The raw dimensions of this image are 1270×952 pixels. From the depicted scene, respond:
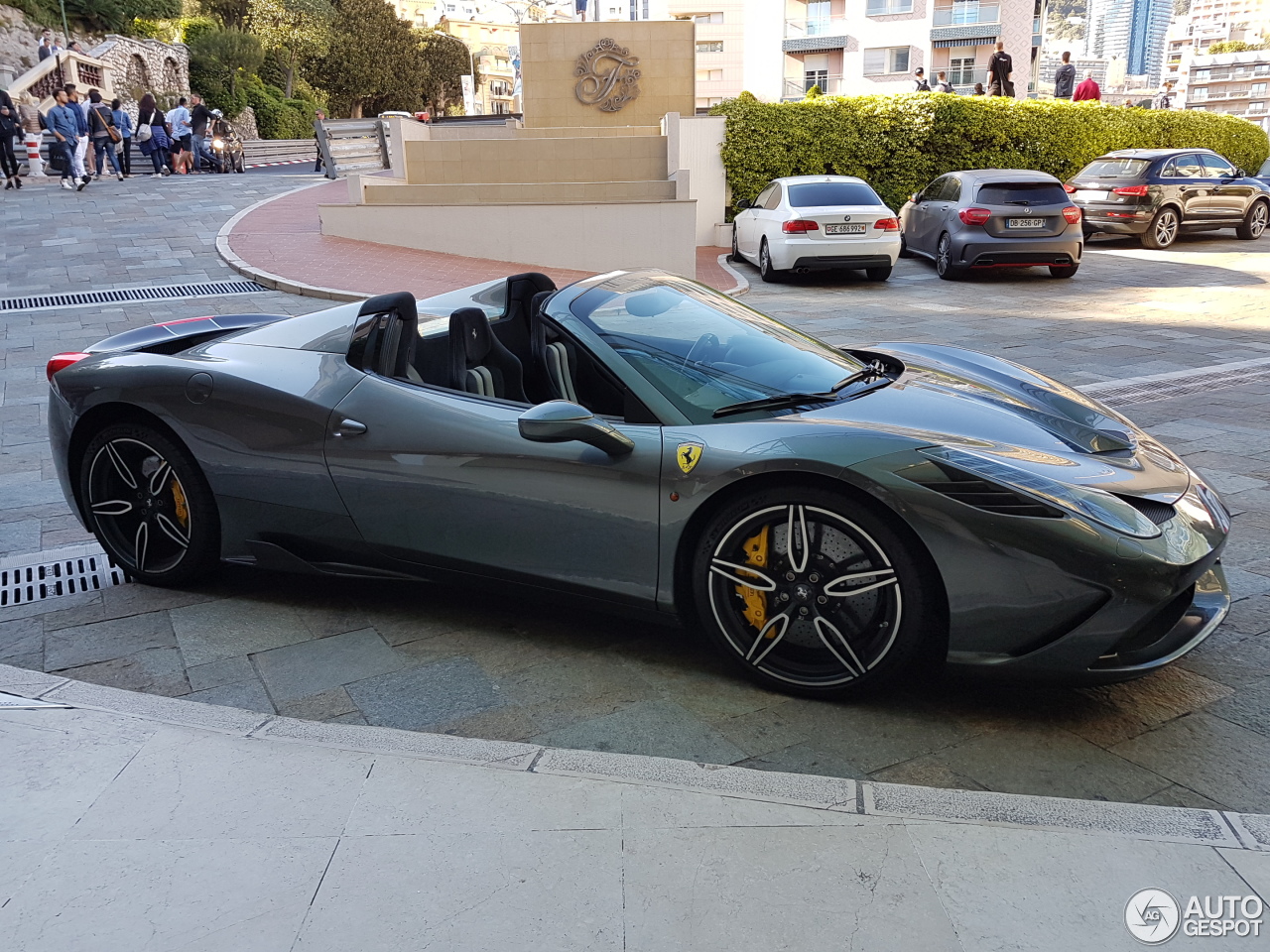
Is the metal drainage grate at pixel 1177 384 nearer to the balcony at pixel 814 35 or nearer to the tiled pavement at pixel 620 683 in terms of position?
the tiled pavement at pixel 620 683

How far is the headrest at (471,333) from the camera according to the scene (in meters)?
3.80

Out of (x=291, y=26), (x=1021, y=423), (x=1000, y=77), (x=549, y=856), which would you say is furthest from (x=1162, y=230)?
(x=291, y=26)

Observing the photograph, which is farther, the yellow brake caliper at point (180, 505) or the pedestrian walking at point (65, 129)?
the pedestrian walking at point (65, 129)

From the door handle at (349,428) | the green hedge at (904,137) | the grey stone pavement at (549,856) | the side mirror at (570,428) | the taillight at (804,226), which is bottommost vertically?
the grey stone pavement at (549,856)

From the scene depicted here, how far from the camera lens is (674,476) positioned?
316 cm

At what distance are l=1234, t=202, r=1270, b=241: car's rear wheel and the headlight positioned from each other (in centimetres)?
1787

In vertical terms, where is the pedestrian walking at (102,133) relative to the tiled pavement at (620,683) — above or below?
above

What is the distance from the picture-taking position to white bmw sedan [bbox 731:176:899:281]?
42.9ft

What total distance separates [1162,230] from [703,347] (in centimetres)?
1599

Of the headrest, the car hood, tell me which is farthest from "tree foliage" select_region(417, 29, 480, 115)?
the car hood

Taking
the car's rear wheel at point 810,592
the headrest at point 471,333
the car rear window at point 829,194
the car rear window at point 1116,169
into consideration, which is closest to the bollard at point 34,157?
the car rear window at point 829,194

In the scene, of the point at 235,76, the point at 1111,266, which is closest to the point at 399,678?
the point at 1111,266

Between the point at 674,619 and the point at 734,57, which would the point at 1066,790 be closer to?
the point at 674,619

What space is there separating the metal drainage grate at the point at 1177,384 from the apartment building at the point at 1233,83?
19015 cm
